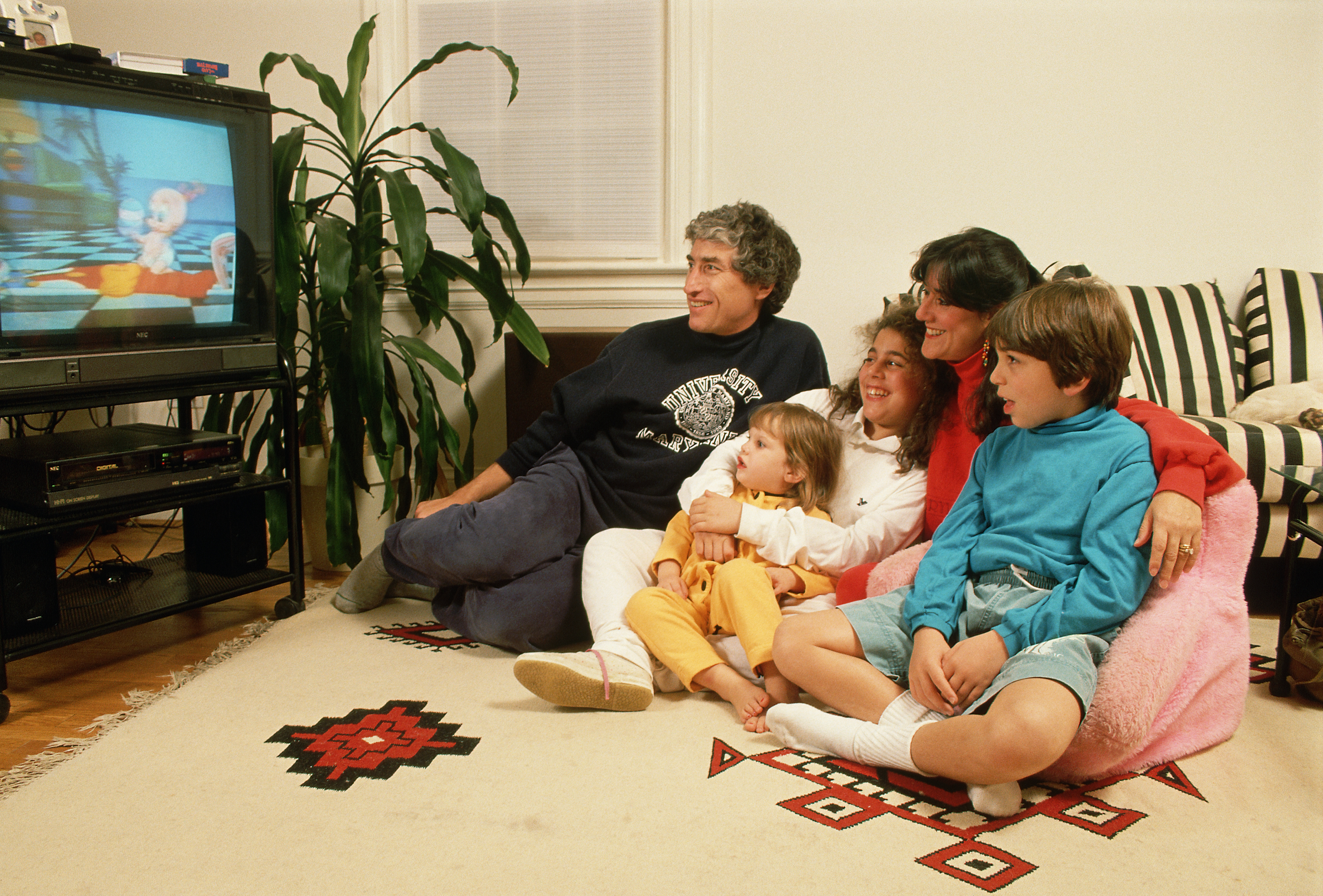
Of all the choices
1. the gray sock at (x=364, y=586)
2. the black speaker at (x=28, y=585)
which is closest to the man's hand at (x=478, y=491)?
the gray sock at (x=364, y=586)

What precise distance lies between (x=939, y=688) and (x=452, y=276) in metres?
1.80

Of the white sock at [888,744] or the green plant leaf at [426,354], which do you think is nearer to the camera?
the white sock at [888,744]

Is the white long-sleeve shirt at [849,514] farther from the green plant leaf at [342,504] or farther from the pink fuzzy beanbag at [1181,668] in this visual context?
the green plant leaf at [342,504]

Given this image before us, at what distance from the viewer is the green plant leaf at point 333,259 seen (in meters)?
2.16

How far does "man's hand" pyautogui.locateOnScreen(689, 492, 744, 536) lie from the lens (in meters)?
1.68

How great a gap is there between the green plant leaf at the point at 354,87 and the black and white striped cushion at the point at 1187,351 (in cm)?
229

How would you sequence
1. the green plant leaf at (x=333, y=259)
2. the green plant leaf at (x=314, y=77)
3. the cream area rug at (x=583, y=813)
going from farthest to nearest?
the green plant leaf at (x=314, y=77), the green plant leaf at (x=333, y=259), the cream area rug at (x=583, y=813)

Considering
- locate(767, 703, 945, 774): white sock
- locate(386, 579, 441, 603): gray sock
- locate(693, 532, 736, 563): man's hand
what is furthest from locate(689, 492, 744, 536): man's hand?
locate(386, 579, 441, 603): gray sock

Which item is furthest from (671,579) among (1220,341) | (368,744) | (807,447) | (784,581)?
(1220,341)

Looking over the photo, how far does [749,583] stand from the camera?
5.27ft

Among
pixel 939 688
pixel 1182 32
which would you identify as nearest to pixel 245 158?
pixel 939 688

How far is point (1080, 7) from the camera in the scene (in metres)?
2.58

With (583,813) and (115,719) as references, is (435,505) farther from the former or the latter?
(583,813)

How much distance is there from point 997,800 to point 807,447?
0.75m
